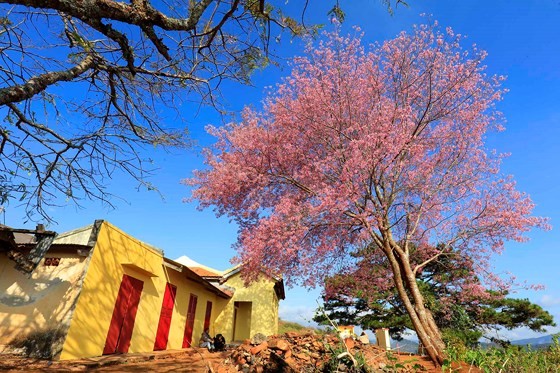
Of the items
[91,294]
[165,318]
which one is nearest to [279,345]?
[91,294]

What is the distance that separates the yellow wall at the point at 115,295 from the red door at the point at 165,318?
271 mm

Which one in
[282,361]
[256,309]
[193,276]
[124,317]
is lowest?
[282,361]

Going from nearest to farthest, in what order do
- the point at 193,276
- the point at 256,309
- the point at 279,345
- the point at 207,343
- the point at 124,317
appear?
the point at 279,345, the point at 124,317, the point at 207,343, the point at 193,276, the point at 256,309

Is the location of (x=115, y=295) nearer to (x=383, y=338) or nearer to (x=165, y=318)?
(x=165, y=318)

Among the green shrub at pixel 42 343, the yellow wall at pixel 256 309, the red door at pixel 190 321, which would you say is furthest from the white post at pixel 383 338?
the green shrub at pixel 42 343

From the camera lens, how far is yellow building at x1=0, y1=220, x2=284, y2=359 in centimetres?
784

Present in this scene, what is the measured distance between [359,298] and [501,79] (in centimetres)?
1152

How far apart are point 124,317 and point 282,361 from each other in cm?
629

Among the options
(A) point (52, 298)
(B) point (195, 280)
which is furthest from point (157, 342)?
(A) point (52, 298)

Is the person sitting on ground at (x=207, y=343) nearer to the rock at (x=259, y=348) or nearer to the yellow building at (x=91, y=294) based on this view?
the yellow building at (x=91, y=294)

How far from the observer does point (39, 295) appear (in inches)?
322

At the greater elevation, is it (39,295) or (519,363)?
(39,295)

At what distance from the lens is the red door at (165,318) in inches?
469

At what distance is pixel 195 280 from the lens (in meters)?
14.6
